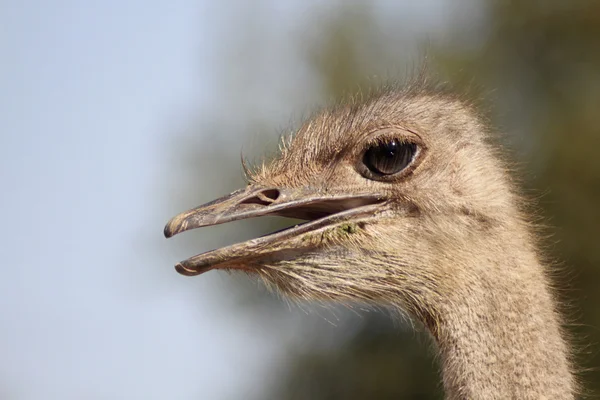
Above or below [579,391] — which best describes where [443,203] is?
above

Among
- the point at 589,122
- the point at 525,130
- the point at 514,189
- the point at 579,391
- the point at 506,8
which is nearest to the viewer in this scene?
the point at 579,391

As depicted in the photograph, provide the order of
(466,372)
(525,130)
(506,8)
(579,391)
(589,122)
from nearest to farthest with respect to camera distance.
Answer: (466,372) < (579,391) < (589,122) < (525,130) < (506,8)

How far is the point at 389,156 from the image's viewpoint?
4133 mm

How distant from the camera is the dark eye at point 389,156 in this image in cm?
410

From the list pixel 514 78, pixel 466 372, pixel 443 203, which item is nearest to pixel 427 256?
pixel 443 203

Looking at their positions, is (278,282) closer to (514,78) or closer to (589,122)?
(589,122)

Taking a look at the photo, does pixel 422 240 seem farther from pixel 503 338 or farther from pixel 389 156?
pixel 503 338

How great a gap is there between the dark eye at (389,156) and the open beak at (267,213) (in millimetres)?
123

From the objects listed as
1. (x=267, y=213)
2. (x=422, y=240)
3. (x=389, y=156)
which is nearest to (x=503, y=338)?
(x=422, y=240)

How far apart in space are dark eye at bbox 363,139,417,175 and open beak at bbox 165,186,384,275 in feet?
0.40

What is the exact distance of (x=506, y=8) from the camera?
2184 cm

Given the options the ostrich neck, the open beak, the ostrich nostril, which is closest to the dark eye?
the open beak

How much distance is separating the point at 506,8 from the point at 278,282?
61.7ft

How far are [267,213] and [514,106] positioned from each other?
56.3 ft
